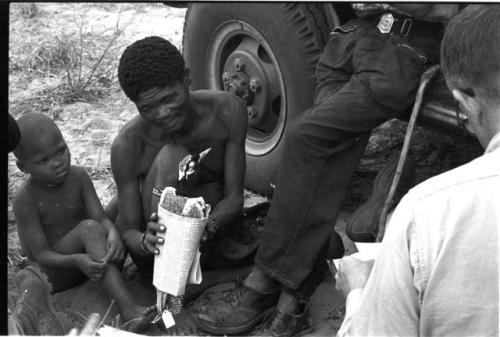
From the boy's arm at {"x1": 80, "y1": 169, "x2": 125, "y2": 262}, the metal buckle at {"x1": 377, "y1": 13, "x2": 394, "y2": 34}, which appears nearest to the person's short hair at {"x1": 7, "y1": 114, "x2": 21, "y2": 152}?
the boy's arm at {"x1": 80, "y1": 169, "x2": 125, "y2": 262}

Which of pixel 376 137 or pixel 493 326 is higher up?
pixel 493 326

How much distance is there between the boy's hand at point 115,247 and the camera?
124 inches

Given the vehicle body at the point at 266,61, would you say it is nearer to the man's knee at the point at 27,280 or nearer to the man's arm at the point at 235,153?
the man's arm at the point at 235,153

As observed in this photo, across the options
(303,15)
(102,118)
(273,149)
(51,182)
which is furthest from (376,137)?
(51,182)

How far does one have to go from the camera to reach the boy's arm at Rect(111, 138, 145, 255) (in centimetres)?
322

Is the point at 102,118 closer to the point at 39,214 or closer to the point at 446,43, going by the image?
the point at 39,214

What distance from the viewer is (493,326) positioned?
177 cm

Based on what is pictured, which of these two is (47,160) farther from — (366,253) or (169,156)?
(366,253)

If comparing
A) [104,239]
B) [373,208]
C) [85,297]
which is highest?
[373,208]

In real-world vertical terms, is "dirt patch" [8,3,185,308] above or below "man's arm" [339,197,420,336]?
below

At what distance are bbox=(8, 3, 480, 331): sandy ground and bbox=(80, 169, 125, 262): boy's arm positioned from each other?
394 millimetres

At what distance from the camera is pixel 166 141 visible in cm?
328

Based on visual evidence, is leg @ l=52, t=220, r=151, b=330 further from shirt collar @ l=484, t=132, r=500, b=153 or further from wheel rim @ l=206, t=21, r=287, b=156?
shirt collar @ l=484, t=132, r=500, b=153

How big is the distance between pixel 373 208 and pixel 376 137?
1.23m
